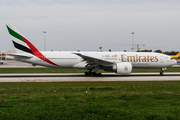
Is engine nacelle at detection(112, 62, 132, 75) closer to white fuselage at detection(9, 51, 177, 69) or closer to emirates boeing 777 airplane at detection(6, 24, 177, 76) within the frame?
emirates boeing 777 airplane at detection(6, 24, 177, 76)

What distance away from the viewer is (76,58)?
29.3 m

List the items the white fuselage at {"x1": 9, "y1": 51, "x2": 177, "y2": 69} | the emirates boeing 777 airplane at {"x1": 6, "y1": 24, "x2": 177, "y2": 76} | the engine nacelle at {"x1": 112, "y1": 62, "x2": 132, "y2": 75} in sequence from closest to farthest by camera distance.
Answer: the engine nacelle at {"x1": 112, "y1": 62, "x2": 132, "y2": 75}, the emirates boeing 777 airplane at {"x1": 6, "y1": 24, "x2": 177, "y2": 76}, the white fuselage at {"x1": 9, "y1": 51, "x2": 177, "y2": 69}

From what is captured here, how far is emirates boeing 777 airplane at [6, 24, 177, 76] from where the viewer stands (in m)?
28.1

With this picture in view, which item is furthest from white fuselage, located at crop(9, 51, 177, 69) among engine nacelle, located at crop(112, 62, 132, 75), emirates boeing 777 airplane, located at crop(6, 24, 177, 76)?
engine nacelle, located at crop(112, 62, 132, 75)

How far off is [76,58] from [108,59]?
4.61 meters

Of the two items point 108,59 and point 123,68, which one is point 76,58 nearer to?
point 108,59

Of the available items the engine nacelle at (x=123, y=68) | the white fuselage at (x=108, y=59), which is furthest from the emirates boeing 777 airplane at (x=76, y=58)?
the engine nacelle at (x=123, y=68)

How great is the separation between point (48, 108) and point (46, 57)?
19.8 meters

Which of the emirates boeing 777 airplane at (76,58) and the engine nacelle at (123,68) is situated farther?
the emirates boeing 777 airplane at (76,58)

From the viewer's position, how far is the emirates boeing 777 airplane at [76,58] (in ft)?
92.2

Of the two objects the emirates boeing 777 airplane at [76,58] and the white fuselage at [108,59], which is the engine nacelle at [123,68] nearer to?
the emirates boeing 777 airplane at [76,58]

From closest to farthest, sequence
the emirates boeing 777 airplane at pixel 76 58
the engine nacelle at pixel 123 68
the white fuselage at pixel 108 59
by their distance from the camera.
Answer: the engine nacelle at pixel 123 68 → the emirates boeing 777 airplane at pixel 76 58 → the white fuselage at pixel 108 59

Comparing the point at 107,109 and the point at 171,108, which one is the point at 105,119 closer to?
the point at 107,109

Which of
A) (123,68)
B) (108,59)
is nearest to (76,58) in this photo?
(108,59)
